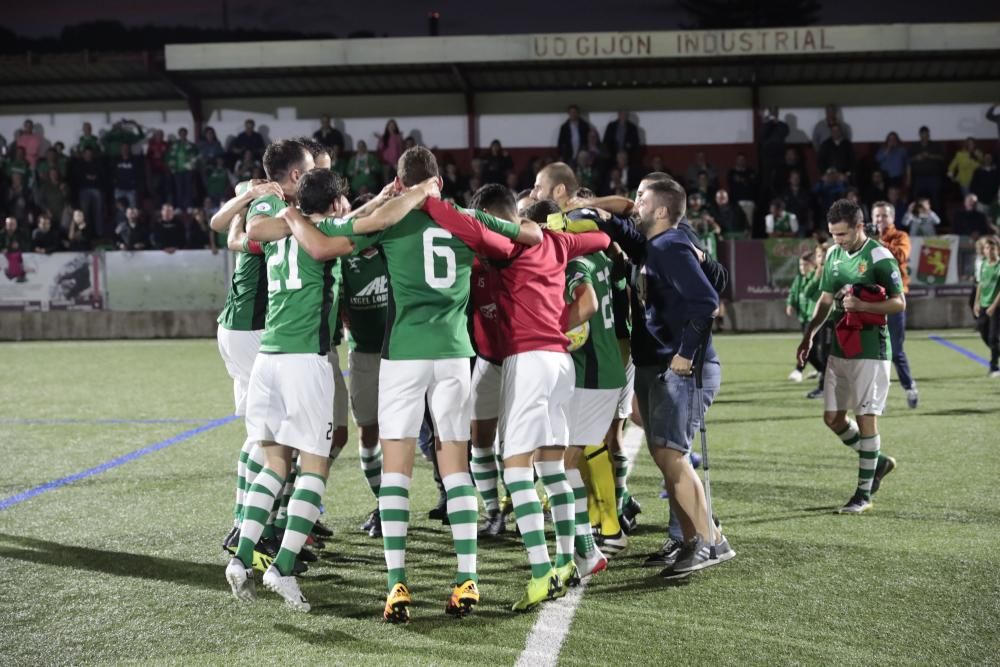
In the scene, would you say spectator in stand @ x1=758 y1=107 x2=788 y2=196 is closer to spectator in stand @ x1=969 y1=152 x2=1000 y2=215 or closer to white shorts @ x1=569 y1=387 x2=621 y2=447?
spectator in stand @ x1=969 y1=152 x2=1000 y2=215

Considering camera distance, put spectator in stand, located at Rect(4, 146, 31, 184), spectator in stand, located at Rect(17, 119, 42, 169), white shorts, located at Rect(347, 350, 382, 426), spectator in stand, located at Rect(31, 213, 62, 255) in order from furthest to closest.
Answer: spectator in stand, located at Rect(17, 119, 42, 169), spectator in stand, located at Rect(4, 146, 31, 184), spectator in stand, located at Rect(31, 213, 62, 255), white shorts, located at Rect(347, 350, 382, 426)

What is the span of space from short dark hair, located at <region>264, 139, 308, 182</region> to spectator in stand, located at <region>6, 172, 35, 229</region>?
882 inches

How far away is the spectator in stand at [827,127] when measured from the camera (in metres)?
26.8

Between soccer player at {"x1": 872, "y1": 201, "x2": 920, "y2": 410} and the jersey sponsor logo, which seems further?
soccer player at {"x1": 872, "y1": 201, "x2": 920, "y2": 410}

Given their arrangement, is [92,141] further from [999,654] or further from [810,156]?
[999,654]

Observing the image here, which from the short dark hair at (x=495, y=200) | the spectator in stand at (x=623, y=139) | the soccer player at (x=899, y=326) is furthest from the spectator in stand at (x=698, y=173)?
the short dark hair at (x=495, y=200)

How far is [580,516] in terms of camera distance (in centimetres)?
522

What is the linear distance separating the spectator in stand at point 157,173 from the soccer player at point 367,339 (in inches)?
860

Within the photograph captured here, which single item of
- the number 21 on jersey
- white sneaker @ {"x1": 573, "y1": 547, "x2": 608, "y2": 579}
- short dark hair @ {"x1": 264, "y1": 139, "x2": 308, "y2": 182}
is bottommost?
white sneaker @ {"x1": 573, "y1": 547, "x2": 608, "y2": 579}

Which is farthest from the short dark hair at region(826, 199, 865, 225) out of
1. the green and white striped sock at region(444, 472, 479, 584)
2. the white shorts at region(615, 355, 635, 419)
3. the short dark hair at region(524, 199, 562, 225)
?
the green and white striped sock at region(444, 472, 479, 584)

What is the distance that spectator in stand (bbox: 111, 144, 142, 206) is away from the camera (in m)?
26.0

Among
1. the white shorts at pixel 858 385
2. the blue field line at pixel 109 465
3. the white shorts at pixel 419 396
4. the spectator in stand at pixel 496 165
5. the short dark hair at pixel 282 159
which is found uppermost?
the spectator in stand at pixel 496 165

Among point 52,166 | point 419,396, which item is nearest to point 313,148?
point 419,396

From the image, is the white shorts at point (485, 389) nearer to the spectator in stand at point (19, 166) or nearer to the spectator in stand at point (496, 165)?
the spectator in stand at point (496, 165)
